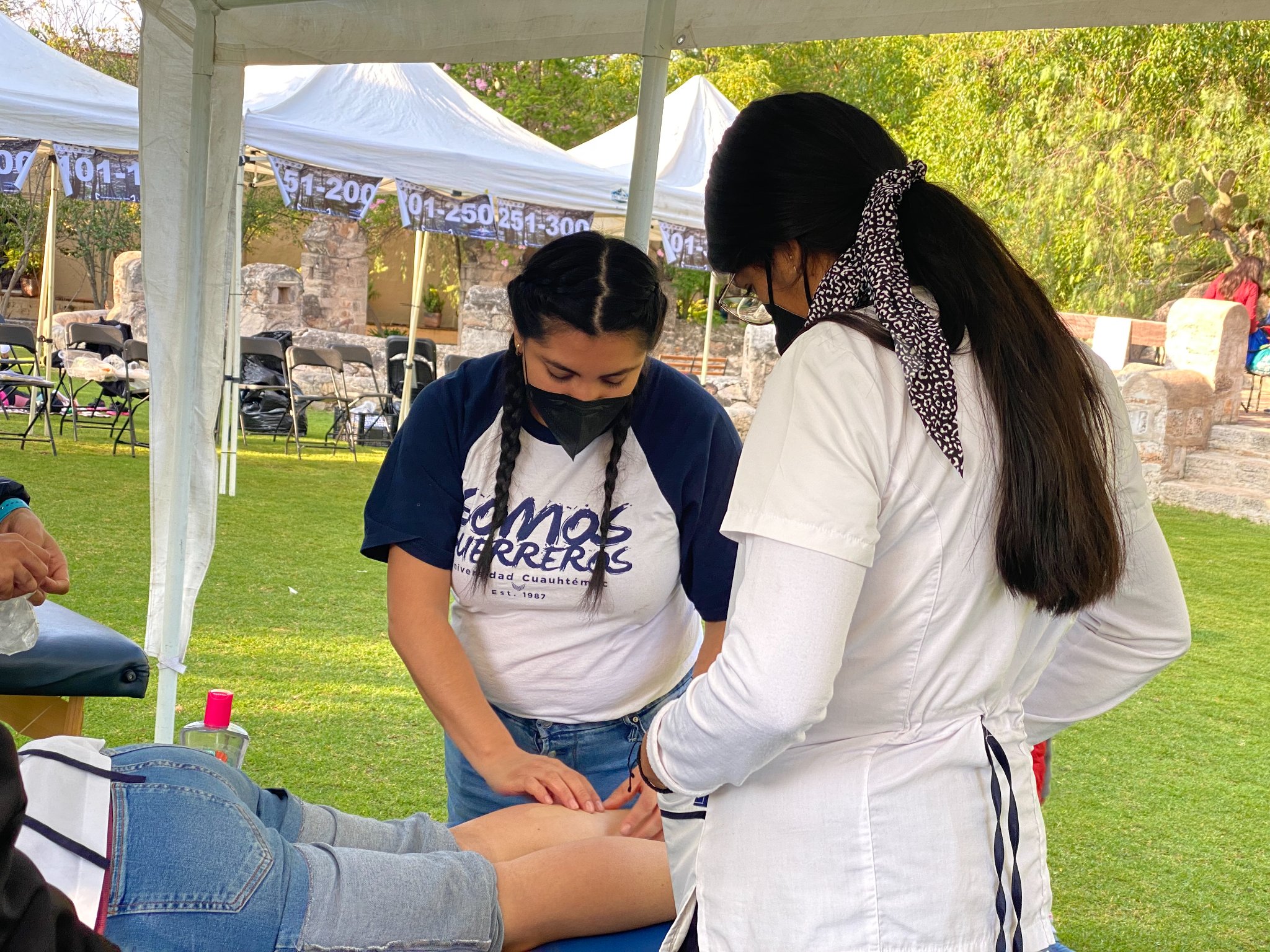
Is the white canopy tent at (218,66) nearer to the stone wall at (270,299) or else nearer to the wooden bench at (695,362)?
the stone wall at (270,299)

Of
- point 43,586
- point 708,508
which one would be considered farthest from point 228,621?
point 708,508

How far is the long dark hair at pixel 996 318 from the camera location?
1.05 metres

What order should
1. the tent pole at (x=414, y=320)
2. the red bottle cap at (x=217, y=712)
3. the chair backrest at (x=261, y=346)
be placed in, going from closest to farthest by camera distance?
the red bottle cap at (x=217, y=712) < the tent pole at (x=414, y=320) < the chair backrest at (x=261, y=346)

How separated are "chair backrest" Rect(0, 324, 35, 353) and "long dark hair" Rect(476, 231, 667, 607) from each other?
33.0 ft

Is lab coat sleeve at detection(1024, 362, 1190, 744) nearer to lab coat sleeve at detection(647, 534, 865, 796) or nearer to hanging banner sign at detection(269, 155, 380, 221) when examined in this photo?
lab coat sleeve at detection(647, 534, 865, 796)

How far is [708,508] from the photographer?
5.82 ft

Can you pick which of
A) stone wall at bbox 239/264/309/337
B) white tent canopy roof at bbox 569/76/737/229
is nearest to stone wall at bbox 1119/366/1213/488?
white tent canopy roof at bbox 569/76/737/229

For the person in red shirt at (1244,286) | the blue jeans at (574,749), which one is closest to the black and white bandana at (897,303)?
the blue jeans at (574,749)

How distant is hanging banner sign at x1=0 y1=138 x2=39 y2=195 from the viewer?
6195mm

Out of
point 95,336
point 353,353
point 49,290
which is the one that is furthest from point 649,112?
point 49,290

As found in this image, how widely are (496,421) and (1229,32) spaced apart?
12.9m

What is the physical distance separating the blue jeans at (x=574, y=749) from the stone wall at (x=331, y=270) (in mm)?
18143

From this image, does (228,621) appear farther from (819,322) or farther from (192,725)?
(819,322)

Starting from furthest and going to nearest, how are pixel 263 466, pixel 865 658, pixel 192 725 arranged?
pixel 263 466 < pixel 192 725 < pixel 865 658
